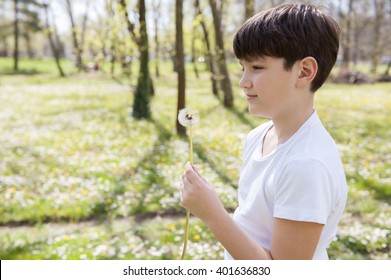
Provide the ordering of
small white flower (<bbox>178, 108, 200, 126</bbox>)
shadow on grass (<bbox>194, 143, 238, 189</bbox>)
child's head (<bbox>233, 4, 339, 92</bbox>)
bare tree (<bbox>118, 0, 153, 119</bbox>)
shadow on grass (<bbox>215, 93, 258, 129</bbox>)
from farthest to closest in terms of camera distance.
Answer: shadow on grass (<bbox>215, 93, 258, 129</bbox>) < bare tree (<bbox>118, 0, 153, 119</bbox>) < shadow on grass (<bbox>194, 143, 238, 189</bbox>) < small white flower (<bbox>178, 108, 200, 126</bbox>) < child's head (<bbox>233, 4, 339, 92</bbox>)

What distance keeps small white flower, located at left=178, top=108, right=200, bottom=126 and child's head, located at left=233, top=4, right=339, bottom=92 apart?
0.32 m

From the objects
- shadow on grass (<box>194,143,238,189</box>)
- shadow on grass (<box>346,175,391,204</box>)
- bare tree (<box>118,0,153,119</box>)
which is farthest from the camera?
bare tree (<box>118,0,153,119</box>)

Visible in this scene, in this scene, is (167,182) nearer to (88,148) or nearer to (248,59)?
(88,148)

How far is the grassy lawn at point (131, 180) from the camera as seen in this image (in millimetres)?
4312

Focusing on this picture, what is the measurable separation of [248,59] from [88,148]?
7633mm

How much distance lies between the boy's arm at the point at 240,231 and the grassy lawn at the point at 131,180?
2.87 metres

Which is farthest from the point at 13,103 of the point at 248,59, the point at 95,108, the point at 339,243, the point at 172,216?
the point at 248,59

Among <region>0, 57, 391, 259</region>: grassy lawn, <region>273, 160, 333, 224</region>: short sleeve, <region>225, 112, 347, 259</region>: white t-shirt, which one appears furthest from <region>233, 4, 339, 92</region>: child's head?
<region>0, 57, 391, 259</region>: grassy lawn

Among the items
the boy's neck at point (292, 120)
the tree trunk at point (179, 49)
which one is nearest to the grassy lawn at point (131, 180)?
the tree trunk at point (179, 49)

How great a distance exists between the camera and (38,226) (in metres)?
4.78

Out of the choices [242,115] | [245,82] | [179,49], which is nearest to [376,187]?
[179,49]

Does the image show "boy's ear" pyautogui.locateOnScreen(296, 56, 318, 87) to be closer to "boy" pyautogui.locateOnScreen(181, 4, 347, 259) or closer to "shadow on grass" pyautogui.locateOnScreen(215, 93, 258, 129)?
"boy" pyautogui.locateOnScreen(181, 4, 347, 259)

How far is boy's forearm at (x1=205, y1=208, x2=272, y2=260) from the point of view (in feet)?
4.31

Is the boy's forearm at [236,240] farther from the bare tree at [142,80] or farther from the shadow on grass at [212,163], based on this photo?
the bare tree at [142,80]
